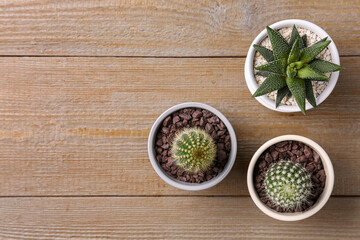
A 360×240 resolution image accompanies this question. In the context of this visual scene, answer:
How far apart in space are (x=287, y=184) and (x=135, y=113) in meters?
0.48

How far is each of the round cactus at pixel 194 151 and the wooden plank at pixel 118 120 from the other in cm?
21

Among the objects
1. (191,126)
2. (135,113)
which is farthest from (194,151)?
(135,113)

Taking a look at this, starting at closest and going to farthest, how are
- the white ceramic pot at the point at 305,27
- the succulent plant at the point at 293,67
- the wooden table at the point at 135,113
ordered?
1. the succulent plant at the point at 293,67
2. the white ceramic pot at the point at 305,27
3. the wooden table at the point at 135,113

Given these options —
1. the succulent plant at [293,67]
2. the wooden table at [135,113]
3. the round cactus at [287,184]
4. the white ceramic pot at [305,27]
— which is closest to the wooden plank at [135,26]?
the wooden table at [135,113]

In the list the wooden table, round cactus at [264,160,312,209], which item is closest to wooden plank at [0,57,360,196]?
the wooden table

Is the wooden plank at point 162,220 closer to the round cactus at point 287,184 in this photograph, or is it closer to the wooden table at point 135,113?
the wooden table at point 135,113

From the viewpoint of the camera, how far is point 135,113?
0.99 meters

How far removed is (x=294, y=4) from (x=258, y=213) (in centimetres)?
64

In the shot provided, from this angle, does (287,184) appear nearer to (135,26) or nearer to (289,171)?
(289,171)

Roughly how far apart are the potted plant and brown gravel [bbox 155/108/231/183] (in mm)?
90

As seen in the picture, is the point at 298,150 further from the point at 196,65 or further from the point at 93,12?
the point at 93,12

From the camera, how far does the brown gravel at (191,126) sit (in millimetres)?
902

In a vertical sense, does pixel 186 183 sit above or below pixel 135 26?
below

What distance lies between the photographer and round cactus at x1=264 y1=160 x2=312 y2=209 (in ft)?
2.55
